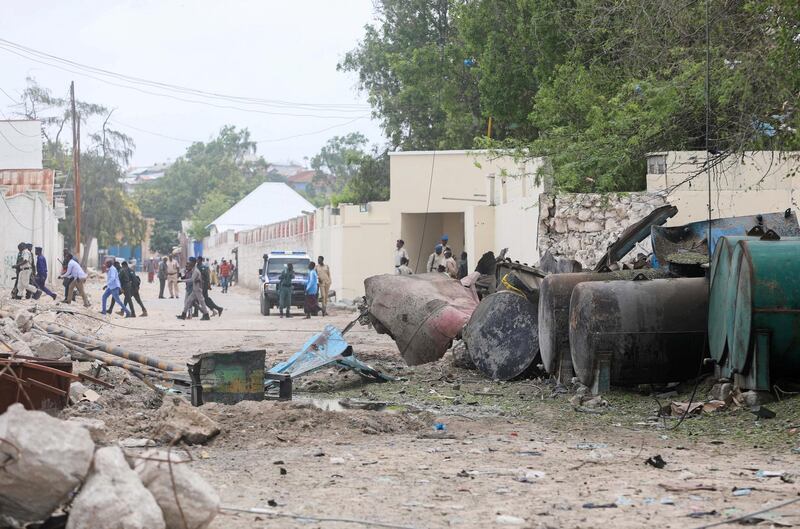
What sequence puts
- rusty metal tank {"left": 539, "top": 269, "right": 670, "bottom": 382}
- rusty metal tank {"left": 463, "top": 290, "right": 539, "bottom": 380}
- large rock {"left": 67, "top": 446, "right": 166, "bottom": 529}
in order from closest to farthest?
1. large rock {"left": 67, "top": 446, "right": 166, "bottom": 529}
2. rusty metal tank {"left": 539, "top": 269, "right": 670, "bottom": 382}
3. rusty metal tank {"left": 463, "top": 290, "right": 539, "bottom": 380}

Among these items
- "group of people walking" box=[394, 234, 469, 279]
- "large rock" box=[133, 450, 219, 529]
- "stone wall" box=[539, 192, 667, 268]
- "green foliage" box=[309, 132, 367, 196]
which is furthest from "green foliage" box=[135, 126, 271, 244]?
"large rock" box=[133, 450, 219, 529]

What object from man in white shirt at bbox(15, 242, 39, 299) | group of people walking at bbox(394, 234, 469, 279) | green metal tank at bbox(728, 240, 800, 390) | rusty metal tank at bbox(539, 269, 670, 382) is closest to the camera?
green metal tank at bbox(728, 240, 800, 390)

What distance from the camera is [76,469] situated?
4.52m

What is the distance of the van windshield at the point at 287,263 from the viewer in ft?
102

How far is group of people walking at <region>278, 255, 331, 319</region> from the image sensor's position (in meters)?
27.6

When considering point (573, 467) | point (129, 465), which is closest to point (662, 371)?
point (573, 467)

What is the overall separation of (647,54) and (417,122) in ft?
97.7

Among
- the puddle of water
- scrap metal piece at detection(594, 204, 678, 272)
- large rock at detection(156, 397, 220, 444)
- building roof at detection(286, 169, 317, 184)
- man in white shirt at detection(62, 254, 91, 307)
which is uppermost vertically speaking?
building roof at detection(286, 169, 317, 184)

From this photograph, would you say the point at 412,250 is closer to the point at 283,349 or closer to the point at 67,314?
the point at 67,314

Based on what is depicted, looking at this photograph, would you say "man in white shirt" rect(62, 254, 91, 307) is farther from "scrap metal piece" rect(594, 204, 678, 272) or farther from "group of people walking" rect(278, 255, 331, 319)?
"scrap metal piece" rect(594, 204, 678, 272)

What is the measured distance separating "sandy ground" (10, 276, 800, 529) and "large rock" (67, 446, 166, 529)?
0.84 metres

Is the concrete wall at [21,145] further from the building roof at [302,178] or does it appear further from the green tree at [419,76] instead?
the building roof at [302,178]

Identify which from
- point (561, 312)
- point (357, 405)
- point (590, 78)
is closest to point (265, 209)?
point (590, 78)

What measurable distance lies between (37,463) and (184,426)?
350cm
